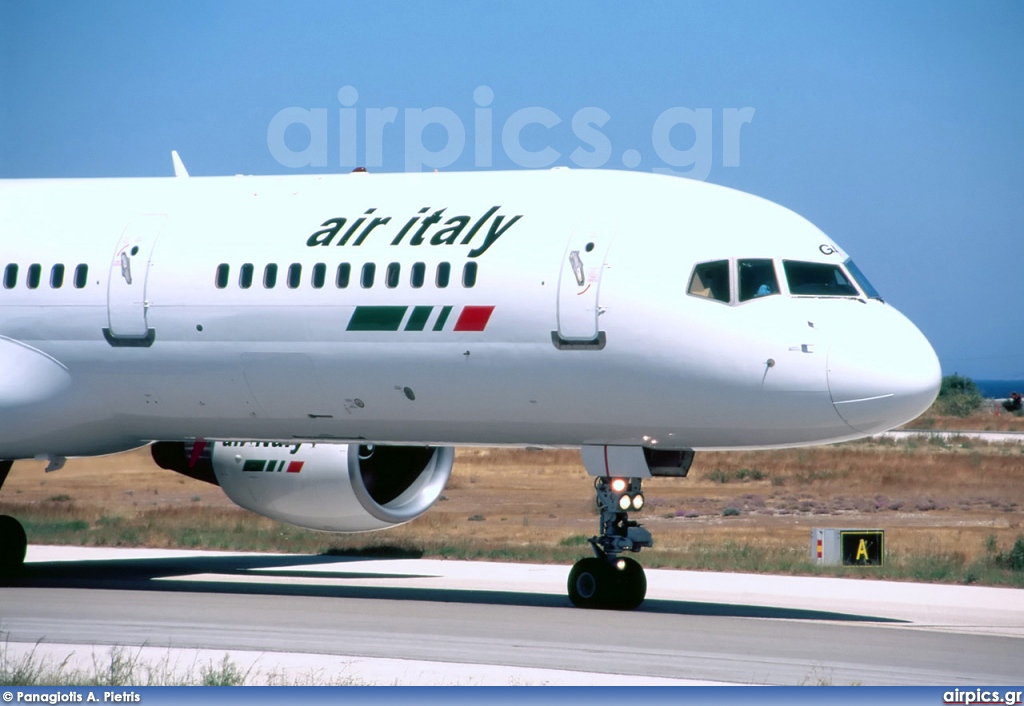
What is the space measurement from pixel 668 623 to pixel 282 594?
20.4ft

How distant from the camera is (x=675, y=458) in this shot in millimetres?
19312

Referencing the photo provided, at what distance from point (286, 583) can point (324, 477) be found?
2.24m

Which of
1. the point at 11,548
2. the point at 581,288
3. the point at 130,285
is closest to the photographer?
the point at 581,288

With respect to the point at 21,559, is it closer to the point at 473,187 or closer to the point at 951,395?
the point at 473,187

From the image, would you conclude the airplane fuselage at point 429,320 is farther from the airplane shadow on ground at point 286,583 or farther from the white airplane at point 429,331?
the airplane shadow on ground at point 286,583

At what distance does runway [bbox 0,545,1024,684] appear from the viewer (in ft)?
47.3

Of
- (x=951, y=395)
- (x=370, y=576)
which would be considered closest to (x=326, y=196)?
(x=370, y=576)

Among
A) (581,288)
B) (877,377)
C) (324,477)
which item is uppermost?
(581,288)

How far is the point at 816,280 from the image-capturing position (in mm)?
18328

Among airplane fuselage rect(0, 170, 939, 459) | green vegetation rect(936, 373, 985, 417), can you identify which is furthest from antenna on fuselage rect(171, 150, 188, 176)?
green vegetation rect(936, 373, 985, 417)

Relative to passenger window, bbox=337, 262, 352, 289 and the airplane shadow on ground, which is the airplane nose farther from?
passenger window, bbox=337, 262, 352, 289

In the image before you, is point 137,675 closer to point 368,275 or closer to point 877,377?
point 368,275

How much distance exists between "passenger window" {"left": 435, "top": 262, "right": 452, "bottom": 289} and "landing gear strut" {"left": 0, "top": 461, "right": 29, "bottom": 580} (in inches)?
334

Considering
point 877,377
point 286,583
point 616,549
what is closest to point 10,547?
point 286,583
